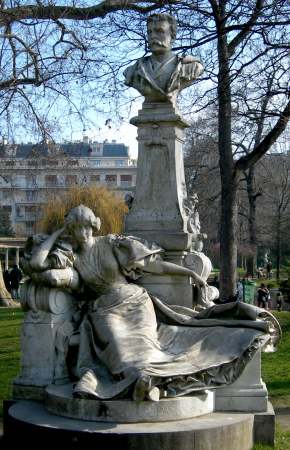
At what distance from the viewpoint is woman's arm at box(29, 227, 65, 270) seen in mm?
6824

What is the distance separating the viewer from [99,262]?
7.23m

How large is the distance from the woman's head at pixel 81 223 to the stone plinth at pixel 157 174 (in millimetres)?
815

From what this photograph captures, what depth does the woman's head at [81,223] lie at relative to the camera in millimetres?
7141

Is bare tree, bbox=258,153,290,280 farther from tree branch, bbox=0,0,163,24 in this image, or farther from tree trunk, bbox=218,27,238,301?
tree branch, bbox=0,0,163,24

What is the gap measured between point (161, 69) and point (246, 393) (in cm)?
365

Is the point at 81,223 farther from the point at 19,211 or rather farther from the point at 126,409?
the point at 19,211

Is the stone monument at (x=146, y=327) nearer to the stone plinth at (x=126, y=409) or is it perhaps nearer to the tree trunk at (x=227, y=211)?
the stone plinth at (x=126, y=409)

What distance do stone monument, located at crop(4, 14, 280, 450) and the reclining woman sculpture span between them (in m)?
0.01

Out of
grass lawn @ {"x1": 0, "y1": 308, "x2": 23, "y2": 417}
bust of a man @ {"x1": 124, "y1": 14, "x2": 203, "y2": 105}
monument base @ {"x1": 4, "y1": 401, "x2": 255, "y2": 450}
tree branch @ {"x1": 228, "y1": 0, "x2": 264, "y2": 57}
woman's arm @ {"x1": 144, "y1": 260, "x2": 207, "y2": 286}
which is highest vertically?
tree branch @ {"x1": 228, "y1": 0, "x2": 264, "y2": 57}

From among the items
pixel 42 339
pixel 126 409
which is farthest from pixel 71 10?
pixel 126 409

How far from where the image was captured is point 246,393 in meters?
6.86

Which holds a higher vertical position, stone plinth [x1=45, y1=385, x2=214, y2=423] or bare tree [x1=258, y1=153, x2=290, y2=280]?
bare tree [x1=258, y1=153, x2=290, y2=280]

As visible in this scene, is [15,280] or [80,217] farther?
[15,280]

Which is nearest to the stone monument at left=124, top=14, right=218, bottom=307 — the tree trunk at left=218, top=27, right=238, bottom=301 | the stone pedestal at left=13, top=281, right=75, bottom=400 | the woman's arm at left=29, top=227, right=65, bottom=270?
the woman's arm at left=29, top=227, right=65, bottom=270
